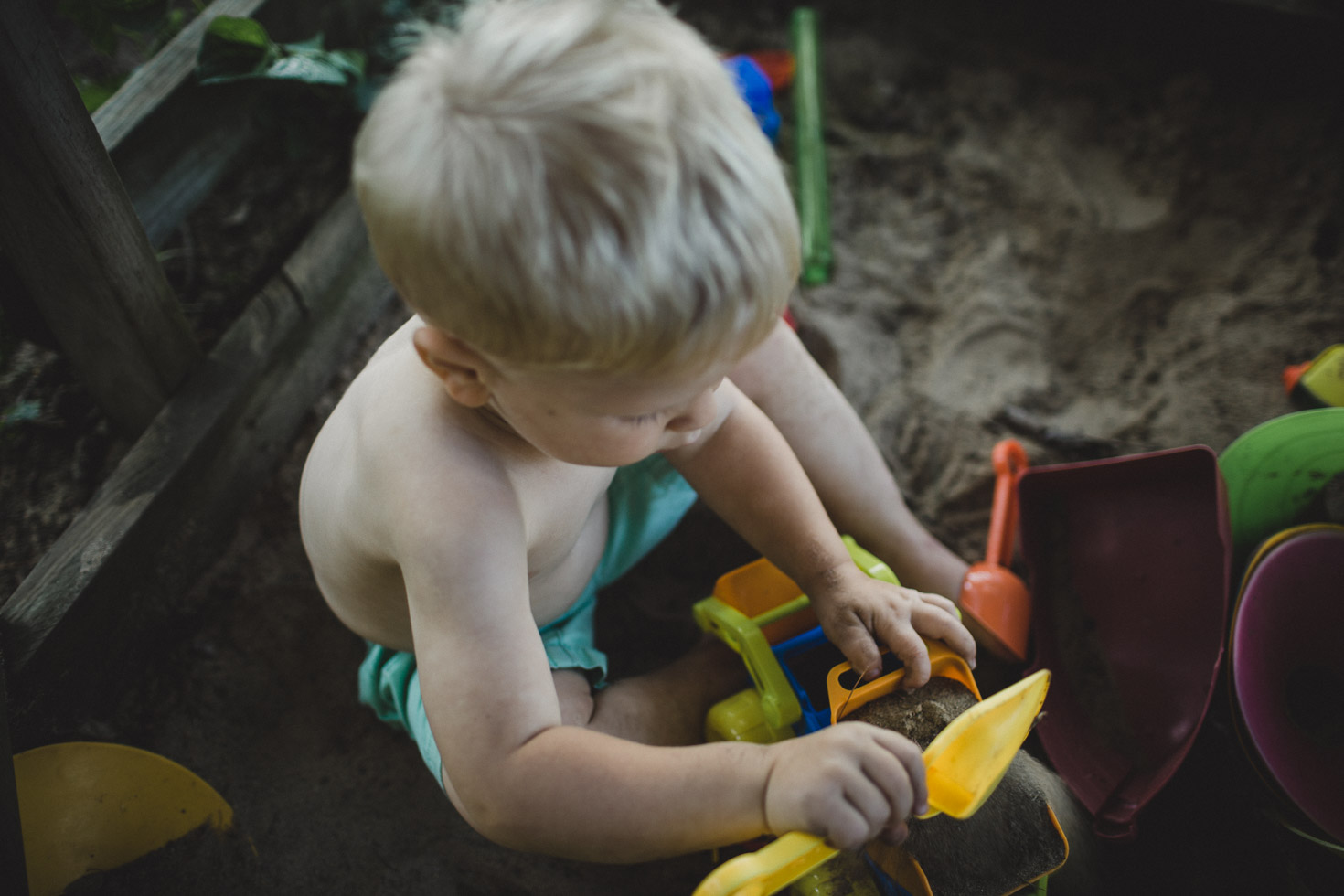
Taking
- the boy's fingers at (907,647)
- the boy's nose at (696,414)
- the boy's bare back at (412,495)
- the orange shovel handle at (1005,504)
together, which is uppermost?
the boy's nose at (696,414)

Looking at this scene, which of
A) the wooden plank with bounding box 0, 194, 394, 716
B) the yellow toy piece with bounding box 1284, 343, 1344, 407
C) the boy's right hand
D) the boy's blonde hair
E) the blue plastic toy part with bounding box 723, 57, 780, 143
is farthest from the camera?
the blue plastic toy part with bounding box 723, 57, 780, 143

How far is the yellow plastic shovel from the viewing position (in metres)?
0.56

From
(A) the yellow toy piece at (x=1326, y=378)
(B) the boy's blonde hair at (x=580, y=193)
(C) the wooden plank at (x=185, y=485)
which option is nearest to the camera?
(B) the boy's blonde hair at (x=580, y=193)

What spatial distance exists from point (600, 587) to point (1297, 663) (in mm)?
794

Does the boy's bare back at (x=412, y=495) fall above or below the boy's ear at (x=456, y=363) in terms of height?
below

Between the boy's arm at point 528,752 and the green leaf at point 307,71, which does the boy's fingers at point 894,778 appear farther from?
the green leaf at point 307,71

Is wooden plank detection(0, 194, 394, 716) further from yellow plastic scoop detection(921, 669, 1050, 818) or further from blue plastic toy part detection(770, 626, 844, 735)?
yellow plastic scoop detection(921, 669, 1050, 818)

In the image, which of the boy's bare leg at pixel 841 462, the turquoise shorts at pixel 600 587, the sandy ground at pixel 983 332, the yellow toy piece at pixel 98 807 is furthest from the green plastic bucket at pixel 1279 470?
the yellow toy piece at pixel 98 807

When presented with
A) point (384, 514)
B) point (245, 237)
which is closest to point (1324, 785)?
point (384, 514)

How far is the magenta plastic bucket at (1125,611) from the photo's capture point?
2.92 feet

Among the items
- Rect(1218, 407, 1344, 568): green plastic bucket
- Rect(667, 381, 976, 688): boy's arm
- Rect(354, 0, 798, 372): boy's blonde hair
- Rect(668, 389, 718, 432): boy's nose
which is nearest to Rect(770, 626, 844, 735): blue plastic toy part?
Rect(667, 381, 976, 688): boy's arm

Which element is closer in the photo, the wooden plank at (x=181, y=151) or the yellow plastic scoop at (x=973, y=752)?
the yellow plastic scoop at (x=973, y=752)

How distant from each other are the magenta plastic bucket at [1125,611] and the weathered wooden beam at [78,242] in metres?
1.07

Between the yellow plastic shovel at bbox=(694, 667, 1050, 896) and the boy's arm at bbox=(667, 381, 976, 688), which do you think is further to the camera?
the boy's arm at bbox=(667, 381, 976, 688)
